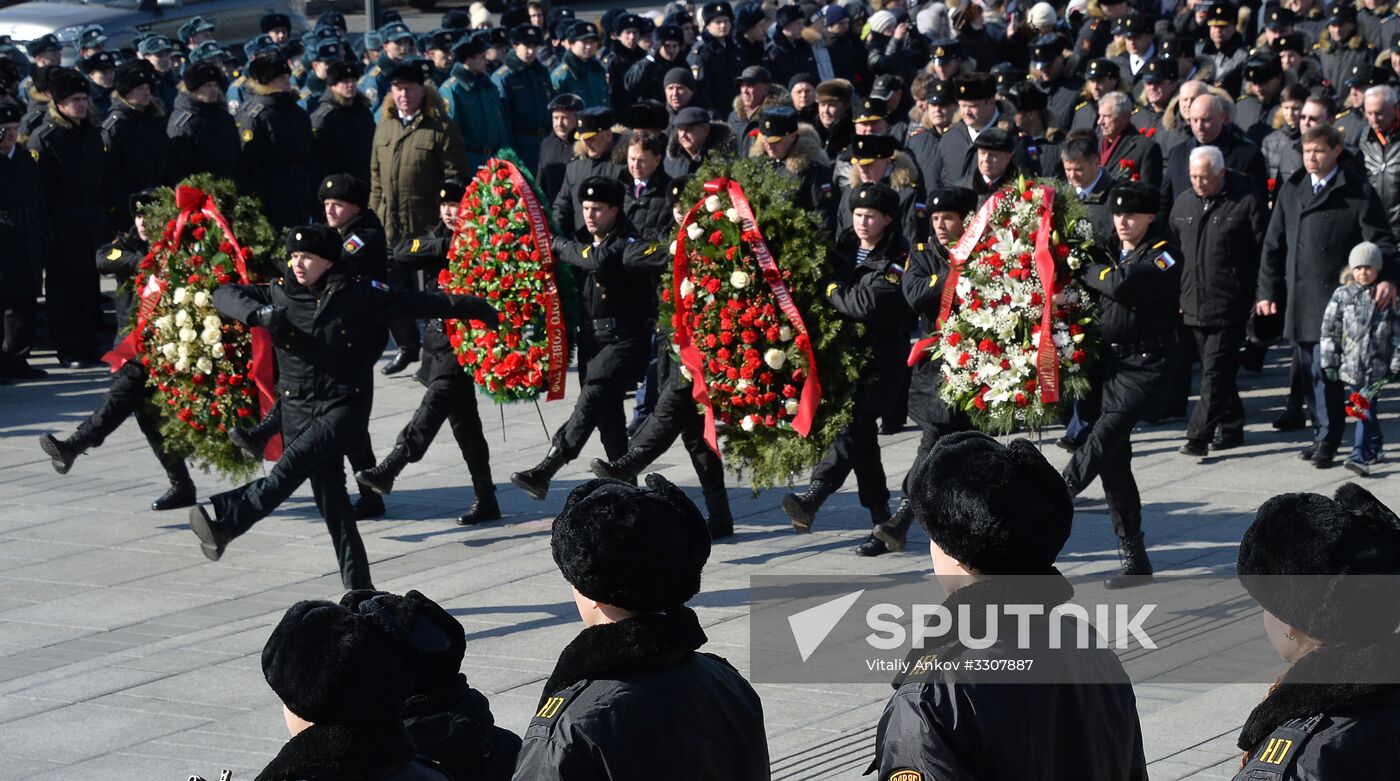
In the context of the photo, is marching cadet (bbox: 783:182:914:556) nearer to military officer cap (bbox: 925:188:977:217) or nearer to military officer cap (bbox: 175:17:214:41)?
military officer cap (bbox: 925:188:977:217)

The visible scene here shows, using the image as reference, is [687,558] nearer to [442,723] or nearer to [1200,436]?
[442,723]

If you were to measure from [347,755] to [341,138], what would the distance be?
1394cm

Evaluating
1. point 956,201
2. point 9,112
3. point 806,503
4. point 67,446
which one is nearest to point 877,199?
point 956,201

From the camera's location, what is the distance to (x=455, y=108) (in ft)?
56.9

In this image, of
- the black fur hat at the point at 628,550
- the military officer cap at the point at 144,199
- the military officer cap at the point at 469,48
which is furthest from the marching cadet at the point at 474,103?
the black fur hat at the point at 628,550

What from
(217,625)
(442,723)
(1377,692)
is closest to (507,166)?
(217,625)

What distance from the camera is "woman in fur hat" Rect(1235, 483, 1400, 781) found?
11.8 ft

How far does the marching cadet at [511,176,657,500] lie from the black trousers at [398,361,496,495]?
0.97 feet

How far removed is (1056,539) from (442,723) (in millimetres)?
1345

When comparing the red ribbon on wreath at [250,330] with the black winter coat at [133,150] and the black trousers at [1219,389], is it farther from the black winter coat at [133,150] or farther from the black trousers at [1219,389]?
the black trousers at [1219,389]

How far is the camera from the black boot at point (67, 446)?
36.6 feet

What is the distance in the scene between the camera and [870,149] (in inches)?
456

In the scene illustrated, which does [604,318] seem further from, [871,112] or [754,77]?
[754,77]

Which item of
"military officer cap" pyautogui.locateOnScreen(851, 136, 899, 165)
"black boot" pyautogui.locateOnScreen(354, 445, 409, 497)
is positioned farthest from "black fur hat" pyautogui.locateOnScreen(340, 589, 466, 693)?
"military officer cap" pyautogui.locateOnScreen(851, 136, 899, 165)
